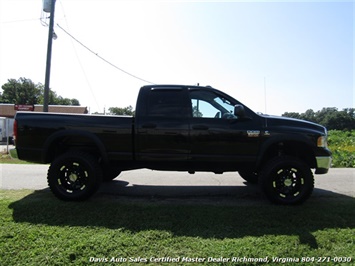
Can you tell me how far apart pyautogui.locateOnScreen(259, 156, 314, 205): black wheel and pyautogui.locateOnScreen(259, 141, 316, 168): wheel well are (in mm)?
256

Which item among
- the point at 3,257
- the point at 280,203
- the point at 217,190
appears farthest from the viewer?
the point at 217,190

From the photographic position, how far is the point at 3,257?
123 inches

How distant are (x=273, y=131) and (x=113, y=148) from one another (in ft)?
9.17

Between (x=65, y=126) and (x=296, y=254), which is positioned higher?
(x=65, y=126)

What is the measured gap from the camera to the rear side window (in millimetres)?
5055

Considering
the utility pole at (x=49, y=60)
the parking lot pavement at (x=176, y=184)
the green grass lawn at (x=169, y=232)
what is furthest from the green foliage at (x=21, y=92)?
the green grass lawn at (x=169, y=232)

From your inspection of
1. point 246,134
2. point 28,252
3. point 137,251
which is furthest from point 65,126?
point 246,134

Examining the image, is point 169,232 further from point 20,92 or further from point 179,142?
point 20,92

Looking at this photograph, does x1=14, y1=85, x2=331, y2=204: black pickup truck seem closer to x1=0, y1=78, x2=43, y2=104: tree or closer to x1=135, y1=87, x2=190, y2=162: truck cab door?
x1=135, y1=87, x2=190, y2=162: truck cab door

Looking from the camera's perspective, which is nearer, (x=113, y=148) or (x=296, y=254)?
(x=296, y=254)

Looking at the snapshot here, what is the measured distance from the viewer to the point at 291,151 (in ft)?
17.5

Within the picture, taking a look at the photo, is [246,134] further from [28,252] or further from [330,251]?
[28,252]

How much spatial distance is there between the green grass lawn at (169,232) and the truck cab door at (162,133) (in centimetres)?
84

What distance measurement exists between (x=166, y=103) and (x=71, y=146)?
1.95 m
